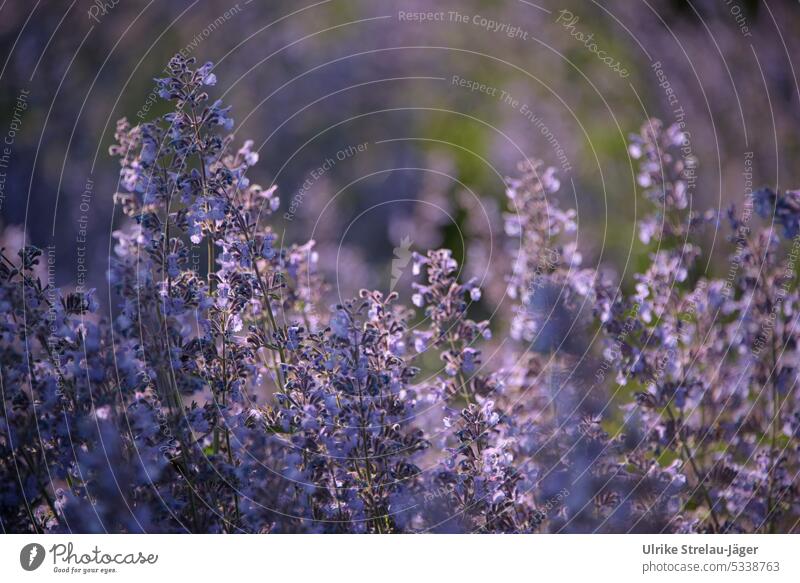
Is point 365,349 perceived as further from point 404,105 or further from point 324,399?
point 404,105
